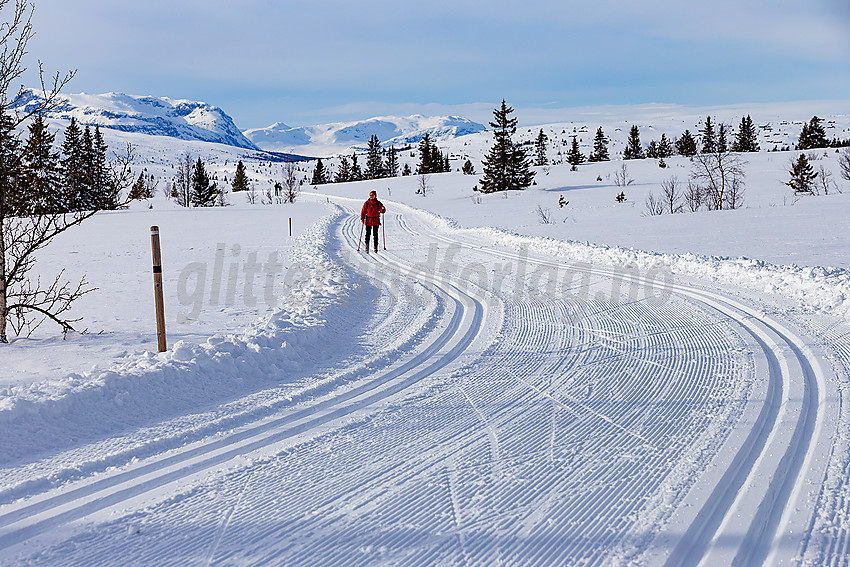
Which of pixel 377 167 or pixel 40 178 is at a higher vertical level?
pixel 377 167

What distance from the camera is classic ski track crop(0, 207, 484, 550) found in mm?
3000

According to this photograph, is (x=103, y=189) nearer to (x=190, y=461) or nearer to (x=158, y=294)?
(x=158, y=294)

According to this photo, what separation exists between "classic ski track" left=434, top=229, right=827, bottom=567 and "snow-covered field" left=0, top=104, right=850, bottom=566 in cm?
2

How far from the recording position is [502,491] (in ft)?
10.7

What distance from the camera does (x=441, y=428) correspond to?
4121 mm

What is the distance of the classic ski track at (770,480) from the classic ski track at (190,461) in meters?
2.58

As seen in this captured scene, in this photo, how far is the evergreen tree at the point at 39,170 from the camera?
254 inches

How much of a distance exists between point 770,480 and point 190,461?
3.63 m

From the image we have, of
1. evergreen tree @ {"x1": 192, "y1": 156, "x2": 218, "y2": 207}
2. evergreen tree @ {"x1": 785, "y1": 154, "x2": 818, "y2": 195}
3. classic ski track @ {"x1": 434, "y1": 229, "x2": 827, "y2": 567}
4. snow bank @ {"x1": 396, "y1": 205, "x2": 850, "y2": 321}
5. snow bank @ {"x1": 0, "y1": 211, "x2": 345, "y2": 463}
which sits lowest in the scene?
classic ski track @ {"x1": 434, "y1": 229, "x2": 827, "y2": 567}

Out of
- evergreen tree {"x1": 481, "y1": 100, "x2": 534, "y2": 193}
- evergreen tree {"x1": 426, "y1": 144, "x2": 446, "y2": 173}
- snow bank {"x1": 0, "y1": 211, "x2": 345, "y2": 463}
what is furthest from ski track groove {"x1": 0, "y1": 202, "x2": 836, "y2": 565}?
evergreen tree {"x1": 426, "y1": 144, "x2": 446, "y2": 173}

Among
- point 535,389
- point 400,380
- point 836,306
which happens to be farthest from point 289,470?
point 836,306

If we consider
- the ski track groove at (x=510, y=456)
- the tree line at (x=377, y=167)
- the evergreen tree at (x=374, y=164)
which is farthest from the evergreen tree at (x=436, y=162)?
the ski track groove at (x=510, y=456)

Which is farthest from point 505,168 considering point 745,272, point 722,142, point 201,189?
point 745,272

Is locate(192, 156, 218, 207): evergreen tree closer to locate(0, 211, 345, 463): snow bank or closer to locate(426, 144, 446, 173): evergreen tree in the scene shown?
locate(426, 144, 446, 173): evergreen tree
